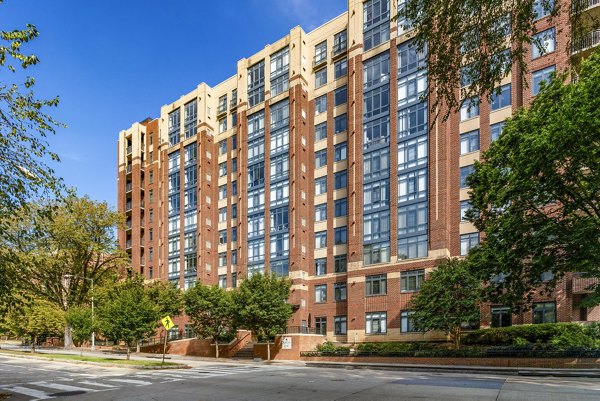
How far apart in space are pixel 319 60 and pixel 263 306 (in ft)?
93.3

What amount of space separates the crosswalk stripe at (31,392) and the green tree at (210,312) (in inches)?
860

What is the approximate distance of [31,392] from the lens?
57.3 ft

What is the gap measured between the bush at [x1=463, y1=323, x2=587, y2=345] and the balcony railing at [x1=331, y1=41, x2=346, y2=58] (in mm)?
30991

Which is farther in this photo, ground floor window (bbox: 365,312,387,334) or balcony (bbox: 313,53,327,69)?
balcony (bbox: 313,53,327,69)

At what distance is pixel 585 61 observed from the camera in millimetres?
17797

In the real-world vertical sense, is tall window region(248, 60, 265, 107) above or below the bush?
above

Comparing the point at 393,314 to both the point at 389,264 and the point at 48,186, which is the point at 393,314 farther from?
the point at 48,186

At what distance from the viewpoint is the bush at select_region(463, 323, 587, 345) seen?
91.9ft

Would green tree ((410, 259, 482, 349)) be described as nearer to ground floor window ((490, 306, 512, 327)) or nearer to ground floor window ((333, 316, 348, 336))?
ground floor window ((490, 306, 512, 327))

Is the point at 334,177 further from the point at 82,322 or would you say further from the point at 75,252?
the point at 75,252

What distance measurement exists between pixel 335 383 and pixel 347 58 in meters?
36.9

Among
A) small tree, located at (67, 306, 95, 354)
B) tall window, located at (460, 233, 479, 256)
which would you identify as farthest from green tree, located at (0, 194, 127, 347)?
tall window, located at (460, 233, 479, 256)

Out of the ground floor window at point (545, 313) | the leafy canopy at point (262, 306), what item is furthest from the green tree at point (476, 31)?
the leafy canopy at point (262, 306)

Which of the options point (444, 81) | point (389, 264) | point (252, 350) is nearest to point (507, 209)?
point (444, 81)
